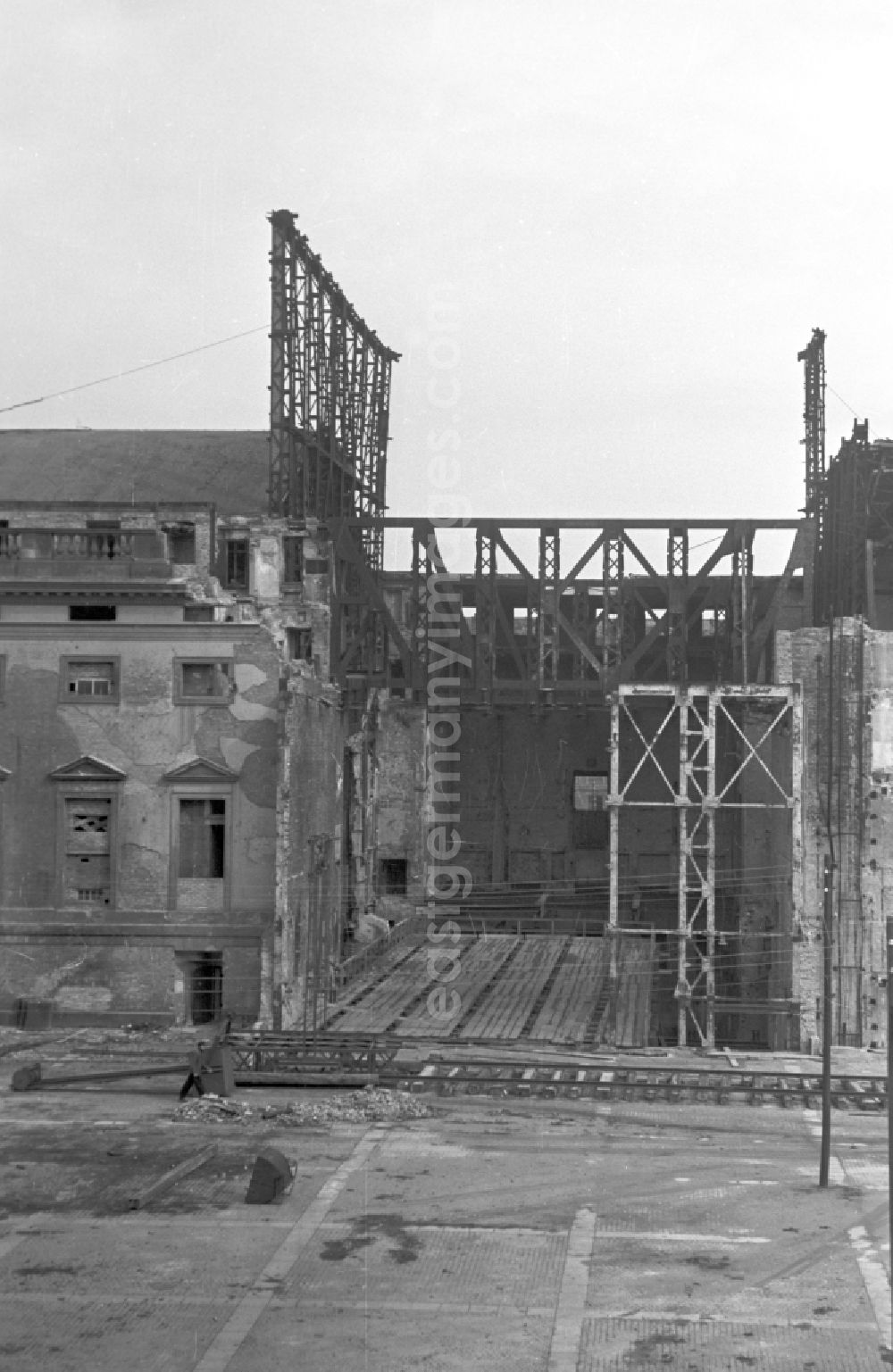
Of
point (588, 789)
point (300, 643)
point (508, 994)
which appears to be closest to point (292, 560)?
point (300, 643)

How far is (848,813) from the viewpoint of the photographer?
127 ft

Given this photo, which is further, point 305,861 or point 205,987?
point 305,861

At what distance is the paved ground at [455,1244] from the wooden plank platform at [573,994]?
774cm

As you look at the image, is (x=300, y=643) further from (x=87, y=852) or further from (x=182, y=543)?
(x=87, y=852)

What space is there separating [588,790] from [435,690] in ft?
46.9

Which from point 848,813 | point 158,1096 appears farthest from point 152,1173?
point 848,813

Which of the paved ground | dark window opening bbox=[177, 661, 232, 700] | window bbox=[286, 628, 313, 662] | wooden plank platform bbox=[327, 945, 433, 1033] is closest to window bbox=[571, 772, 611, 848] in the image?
wooden plank platform bbox=[327, 945, 433, 1033]

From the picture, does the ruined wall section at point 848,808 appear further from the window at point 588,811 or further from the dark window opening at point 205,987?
the window at point 588,811

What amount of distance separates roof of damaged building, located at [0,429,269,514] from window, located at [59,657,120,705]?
12720 millimetres

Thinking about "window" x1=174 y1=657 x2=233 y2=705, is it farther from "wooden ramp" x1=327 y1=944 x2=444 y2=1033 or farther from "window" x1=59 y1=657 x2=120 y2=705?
"wooden ramp" x1=327 y1=944 x2=444 y2=1033

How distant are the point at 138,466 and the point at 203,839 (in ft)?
62.1

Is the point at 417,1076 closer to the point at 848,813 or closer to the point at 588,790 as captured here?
the point at 848,813

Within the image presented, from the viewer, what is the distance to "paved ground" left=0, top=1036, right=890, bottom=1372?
52.1 feet

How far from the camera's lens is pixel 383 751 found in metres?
54.2
